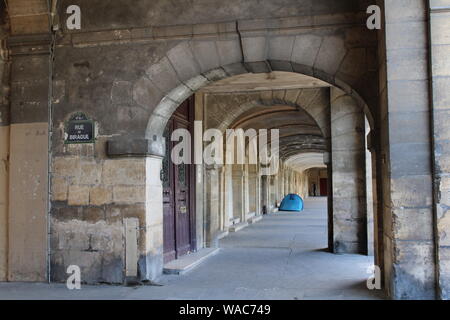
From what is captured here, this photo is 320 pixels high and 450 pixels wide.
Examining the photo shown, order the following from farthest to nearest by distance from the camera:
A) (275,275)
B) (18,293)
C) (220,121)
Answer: (220,121)
(275,275)
(18,293)

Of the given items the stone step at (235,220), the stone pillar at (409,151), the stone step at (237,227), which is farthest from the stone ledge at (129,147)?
the stone step at (235,220)

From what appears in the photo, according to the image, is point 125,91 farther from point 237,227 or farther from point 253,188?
point 253,188

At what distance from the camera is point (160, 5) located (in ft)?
16.6

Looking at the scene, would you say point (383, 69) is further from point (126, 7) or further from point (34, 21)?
point (34, 21)

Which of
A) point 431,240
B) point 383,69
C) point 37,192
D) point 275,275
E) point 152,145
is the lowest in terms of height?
point 275,275

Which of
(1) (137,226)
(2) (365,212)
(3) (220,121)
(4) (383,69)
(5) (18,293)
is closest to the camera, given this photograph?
(4) (383,69)

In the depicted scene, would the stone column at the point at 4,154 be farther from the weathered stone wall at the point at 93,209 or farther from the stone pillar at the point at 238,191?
the stone pillar at the point at 238,191

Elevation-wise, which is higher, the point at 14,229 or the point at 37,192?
the point at 37,192

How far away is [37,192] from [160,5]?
7.89ft

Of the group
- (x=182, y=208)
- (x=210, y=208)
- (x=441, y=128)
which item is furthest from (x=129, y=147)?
(x=210, y=208)

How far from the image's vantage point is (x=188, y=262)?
629 cm

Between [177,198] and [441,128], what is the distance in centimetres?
396

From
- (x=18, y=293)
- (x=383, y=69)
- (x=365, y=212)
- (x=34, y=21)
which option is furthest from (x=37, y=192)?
(x=365, y=212)

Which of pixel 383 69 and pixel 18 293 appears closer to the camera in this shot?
pixel 383 69
